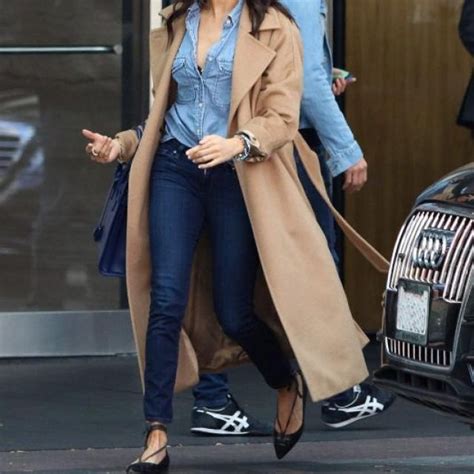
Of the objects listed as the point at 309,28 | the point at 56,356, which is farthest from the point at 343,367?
the point at 56,356

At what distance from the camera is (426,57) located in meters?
9.59

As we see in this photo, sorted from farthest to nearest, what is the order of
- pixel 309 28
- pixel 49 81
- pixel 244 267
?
pixel 49 81, pixel 309 28, pixel 244 267

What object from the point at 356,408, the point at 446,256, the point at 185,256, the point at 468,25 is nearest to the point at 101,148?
the point at 185,256

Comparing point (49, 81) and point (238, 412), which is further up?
point (49, 81)

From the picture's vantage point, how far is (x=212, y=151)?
225 inches

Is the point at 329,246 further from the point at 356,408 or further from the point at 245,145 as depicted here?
the point at 245,145

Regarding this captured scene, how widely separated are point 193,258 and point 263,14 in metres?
0.89

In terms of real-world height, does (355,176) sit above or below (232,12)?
below

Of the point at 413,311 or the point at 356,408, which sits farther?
the point at 356,408

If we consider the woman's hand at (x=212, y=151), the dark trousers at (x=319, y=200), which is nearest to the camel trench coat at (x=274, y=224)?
the woman's hand at (x=212, y=151)

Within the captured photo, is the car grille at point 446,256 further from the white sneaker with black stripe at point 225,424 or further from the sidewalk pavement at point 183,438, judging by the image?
the white sneaker with black stripe at point 225,424

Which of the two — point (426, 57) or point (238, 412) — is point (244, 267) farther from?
point (426, 57)

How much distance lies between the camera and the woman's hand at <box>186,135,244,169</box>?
224 inches

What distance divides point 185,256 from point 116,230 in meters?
0.33
